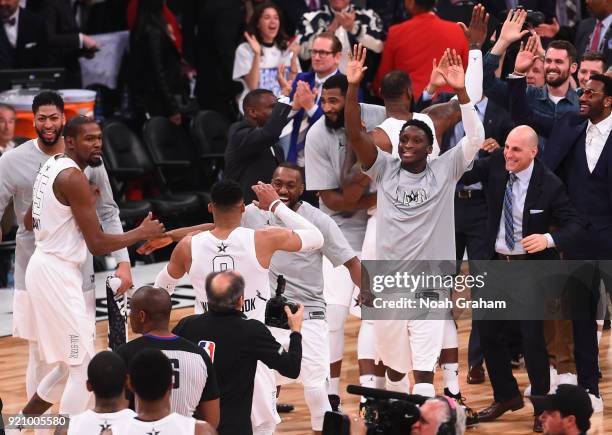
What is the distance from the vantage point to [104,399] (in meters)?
5.47

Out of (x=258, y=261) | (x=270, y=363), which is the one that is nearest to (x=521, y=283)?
(x=258, y=261)

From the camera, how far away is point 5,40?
41.7 ft

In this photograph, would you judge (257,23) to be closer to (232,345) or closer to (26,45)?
(26,45)

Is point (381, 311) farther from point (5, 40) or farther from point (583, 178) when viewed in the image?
point (5, 40)

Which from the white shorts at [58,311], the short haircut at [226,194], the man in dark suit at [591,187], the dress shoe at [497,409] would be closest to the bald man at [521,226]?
the dress shoe at [497,409]

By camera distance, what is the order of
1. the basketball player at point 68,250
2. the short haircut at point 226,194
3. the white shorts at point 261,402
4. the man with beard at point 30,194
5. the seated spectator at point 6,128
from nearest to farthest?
the short haircut at point 226,194 → the white shorts at point 261,402 → the basketball player at point 68,250 → the man with beard at point 30,194 → the seated spectator at point 6,128

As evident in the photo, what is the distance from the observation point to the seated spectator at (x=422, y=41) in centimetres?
1187

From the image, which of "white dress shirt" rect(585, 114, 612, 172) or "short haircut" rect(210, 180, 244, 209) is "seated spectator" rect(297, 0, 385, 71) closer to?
"white dress shirt" rect(585, 114, 612, 172)

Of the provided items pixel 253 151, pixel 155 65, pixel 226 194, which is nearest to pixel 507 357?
pixel 253 151

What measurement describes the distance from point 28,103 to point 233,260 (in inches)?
223

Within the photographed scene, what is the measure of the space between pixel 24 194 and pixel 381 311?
222cm

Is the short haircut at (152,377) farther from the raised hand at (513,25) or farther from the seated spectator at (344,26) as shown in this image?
the seated spectator at (344,26)

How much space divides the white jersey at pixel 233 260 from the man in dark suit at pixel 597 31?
5594 mm

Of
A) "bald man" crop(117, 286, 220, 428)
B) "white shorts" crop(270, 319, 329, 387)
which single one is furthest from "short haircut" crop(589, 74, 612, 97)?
"bald man" crop(117, 286, 220, 428)
